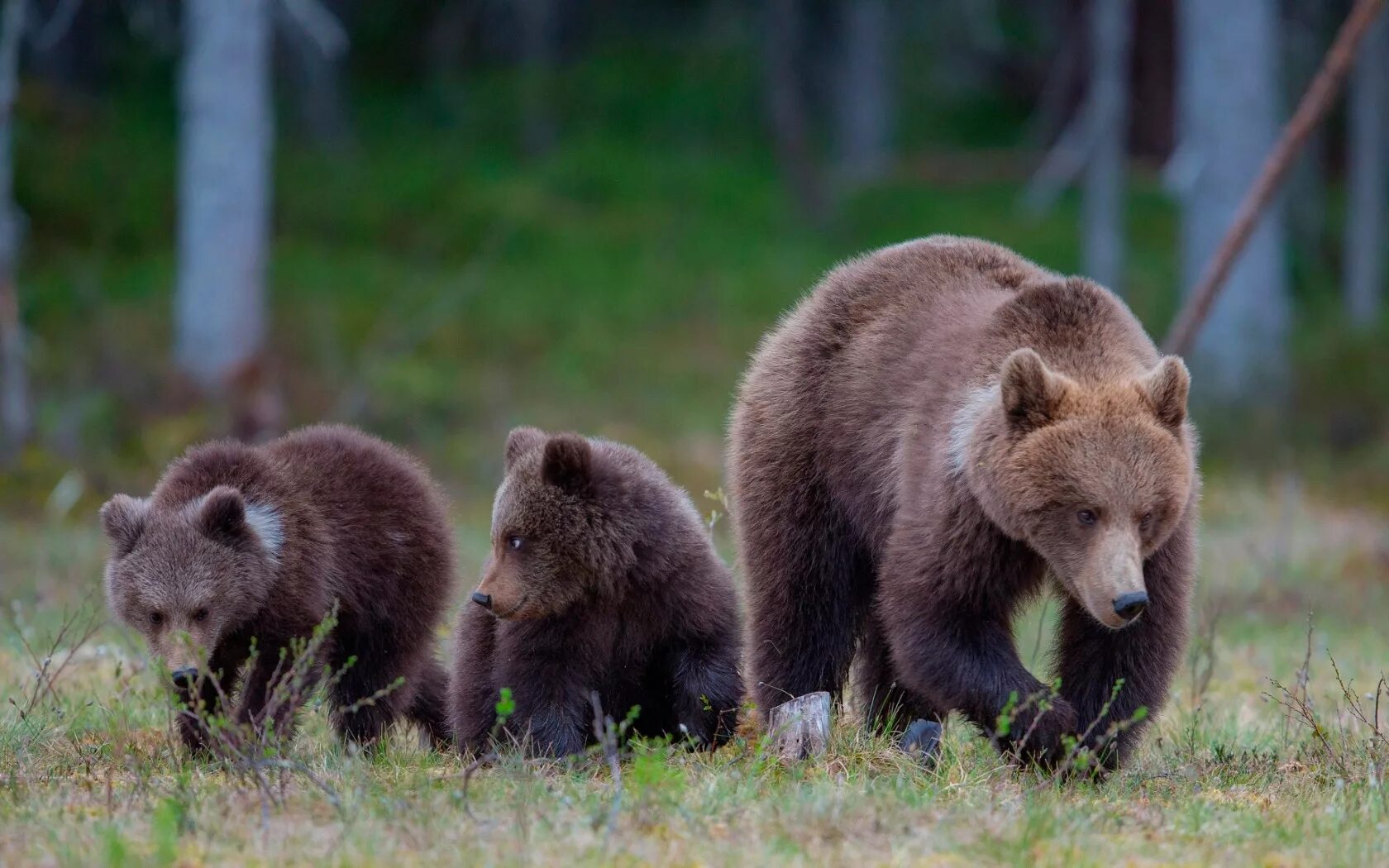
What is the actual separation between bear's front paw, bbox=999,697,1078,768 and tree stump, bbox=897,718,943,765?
0.42 metres

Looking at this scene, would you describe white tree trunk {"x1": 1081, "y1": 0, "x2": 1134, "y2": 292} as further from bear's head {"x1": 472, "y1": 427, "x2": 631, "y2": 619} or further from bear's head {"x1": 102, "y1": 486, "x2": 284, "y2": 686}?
bear's head {"x1": 102, "y1": 486, "x2": 284, "y2": 686}

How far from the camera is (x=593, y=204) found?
92.6 ft

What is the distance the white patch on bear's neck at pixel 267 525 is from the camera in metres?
6.96

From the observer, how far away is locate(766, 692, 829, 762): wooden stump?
648cm

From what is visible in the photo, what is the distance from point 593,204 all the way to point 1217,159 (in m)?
11.3

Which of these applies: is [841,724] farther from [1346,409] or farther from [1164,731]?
[1346,409]

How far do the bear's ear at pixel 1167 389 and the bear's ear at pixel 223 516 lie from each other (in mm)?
3611

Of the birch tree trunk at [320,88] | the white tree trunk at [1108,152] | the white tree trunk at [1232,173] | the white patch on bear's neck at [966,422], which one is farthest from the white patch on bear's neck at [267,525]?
the birch tree trunk at [320,88]

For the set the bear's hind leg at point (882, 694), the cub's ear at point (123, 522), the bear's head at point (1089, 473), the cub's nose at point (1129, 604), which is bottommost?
the bear's hind leg at point (882, 694)

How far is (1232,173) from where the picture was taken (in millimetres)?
20234

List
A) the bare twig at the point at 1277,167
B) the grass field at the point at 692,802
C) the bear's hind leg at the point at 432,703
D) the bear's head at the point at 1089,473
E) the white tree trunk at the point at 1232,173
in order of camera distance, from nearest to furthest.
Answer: the grass field at the point at 692,802 < the bear's head at the point at 1089,473 < the bear's hind leg at the point at 432,703 < the bare twig at the point at 1277,167 < the white tree trunk at the point at 1232,173

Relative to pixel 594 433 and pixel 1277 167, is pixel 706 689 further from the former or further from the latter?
pixel 594 433

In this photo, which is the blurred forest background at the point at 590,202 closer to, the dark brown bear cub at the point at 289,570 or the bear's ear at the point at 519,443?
the dark brown bear cub at the point at 289,570

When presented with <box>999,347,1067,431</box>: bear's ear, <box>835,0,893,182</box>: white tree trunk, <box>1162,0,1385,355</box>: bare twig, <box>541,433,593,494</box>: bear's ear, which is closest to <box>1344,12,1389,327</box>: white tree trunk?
<box>835,0,893,182</box>: white tree trunk
